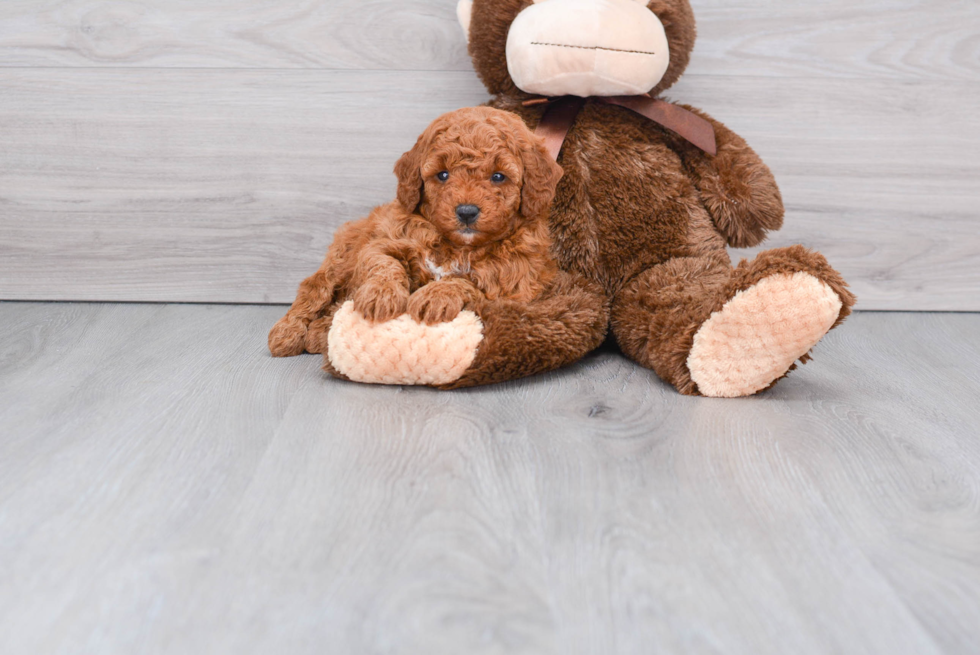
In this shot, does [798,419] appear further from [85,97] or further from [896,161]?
[85,97]

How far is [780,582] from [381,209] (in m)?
0.76

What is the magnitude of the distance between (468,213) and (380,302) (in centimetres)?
16

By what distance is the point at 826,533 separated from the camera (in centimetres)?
66

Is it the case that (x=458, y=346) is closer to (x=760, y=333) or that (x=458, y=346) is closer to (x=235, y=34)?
(x=760, y=333)

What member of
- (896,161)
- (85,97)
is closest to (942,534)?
(896,161)

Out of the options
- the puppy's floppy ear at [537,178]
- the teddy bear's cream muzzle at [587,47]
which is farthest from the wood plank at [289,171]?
the puppy's floppy ear at [537,178]

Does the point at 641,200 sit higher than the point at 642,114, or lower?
lower

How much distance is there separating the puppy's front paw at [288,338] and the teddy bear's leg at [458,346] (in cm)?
13

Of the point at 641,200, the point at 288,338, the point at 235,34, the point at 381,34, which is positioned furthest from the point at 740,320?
the point at 235,34

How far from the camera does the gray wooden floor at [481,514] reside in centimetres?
54

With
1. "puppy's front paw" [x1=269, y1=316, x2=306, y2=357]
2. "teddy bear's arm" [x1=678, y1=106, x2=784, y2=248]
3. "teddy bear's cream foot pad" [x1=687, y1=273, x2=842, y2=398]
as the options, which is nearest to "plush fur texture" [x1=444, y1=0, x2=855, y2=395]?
"teddy bear's arm" [x1=678, y1=106, x2=784, y2=248]

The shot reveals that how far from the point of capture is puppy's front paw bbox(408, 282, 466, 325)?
3.11ft

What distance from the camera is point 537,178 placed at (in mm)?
1029

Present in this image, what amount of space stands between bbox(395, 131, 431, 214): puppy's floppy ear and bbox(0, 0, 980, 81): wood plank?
370 millimetres
